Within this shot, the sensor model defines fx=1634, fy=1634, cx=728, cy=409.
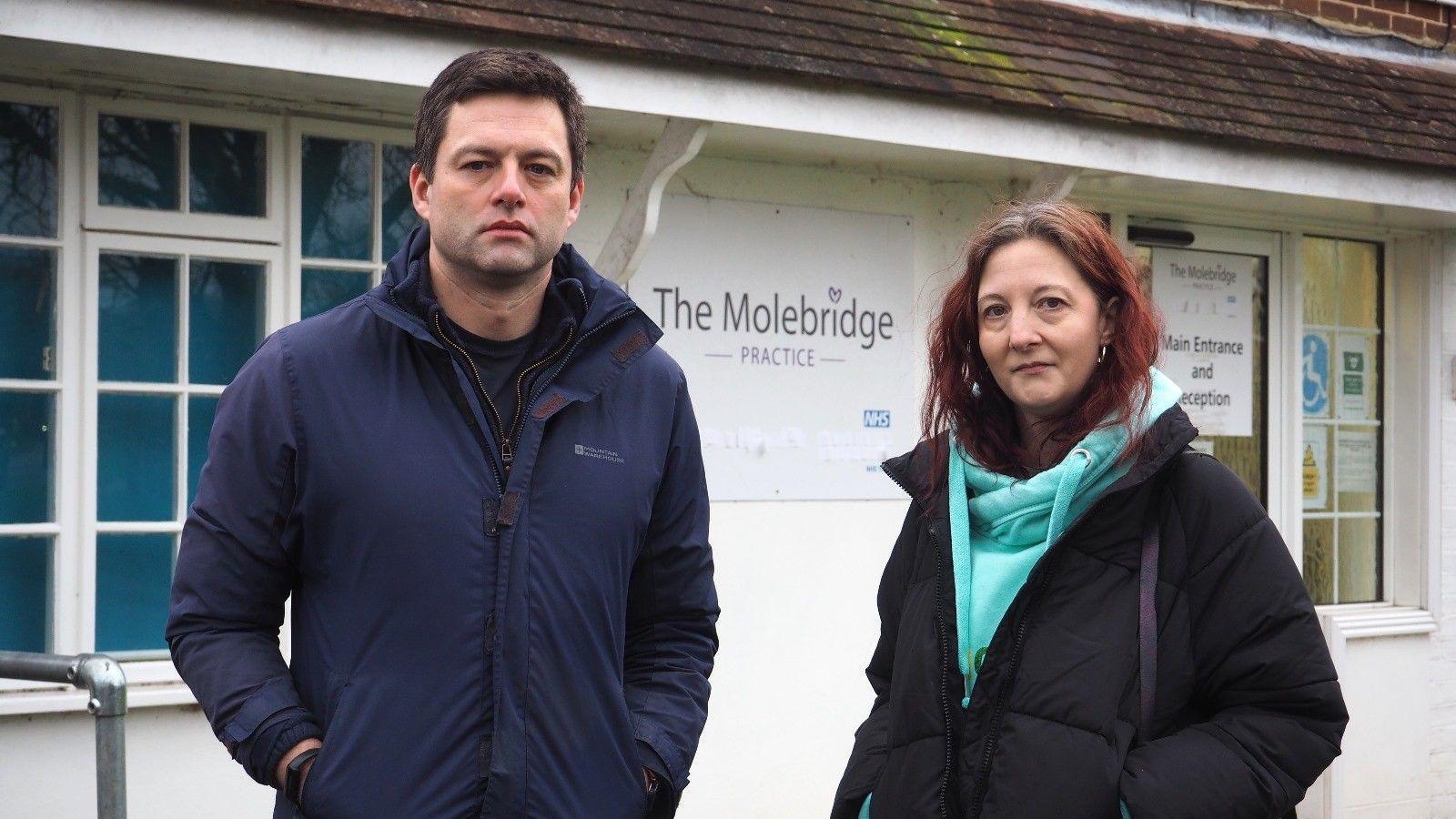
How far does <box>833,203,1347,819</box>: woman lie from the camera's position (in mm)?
2445

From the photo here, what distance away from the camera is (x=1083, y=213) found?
108 inches

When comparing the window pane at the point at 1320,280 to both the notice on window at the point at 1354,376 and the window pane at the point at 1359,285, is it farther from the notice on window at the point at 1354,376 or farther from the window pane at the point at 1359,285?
the notice on window at the point at 1354,376

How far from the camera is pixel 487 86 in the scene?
251cm

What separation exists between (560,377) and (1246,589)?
109cm

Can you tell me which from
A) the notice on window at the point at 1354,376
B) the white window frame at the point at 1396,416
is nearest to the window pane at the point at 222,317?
the white window frame at the point at 1396,416

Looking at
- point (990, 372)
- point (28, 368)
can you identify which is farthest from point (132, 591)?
point (990, 372)

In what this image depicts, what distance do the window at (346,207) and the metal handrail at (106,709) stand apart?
172 centimetres

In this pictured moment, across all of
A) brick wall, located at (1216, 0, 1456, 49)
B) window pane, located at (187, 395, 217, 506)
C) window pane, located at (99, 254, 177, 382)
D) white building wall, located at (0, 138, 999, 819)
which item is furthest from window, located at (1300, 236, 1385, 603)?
window pane, located at (99, 254, 177, 382)

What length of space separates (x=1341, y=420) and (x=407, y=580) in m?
6.42

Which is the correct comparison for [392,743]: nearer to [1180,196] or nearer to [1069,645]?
[1069,645]

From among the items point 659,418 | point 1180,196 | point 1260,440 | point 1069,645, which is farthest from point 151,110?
point 1260,440

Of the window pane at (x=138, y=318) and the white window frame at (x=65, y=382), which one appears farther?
the window pane at (x=138, y=318)

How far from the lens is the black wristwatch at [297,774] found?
7.64 feet

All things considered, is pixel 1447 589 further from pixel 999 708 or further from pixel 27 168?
pixel 27 168
